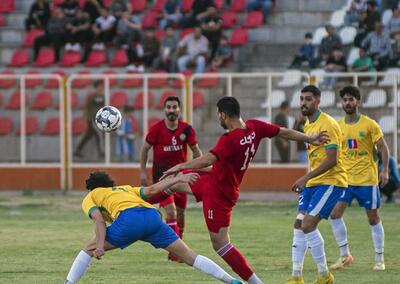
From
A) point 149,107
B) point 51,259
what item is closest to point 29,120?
point 149,107

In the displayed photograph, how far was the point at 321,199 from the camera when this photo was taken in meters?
13.8

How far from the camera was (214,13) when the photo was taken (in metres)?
32.8

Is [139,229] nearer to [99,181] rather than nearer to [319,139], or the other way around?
[99,181]

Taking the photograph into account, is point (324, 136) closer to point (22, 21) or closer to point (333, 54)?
point (333, 54)

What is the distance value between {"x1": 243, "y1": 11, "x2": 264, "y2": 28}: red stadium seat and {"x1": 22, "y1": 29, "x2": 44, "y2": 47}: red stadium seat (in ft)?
20.1

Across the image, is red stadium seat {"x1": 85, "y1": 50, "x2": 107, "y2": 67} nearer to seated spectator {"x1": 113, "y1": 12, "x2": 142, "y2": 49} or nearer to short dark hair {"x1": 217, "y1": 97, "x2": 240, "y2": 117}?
seated spectator {"x1": 113, "y1": 12, "x2": 142, "y2": 49}

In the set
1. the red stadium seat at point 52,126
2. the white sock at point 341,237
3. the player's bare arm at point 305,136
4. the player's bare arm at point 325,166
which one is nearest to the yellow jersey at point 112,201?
the player's bare arm at point 305,136

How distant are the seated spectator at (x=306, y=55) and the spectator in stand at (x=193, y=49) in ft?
8.23

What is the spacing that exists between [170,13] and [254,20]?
2.53 meters

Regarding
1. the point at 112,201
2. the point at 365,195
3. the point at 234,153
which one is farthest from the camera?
the point at 365,195

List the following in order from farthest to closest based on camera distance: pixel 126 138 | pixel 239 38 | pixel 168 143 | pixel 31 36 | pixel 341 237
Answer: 1. pixel 31 36
2. pixel 239 38
3. pixel 126 138
4. pixel 168 143
5. pixel 341 237

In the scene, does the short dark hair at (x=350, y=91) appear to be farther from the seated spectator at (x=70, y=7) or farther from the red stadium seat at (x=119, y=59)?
the seated spectator at (x=70, y=7)

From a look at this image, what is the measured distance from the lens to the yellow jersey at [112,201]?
12234 mm

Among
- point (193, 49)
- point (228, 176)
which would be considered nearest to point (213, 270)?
point (228, 176)
